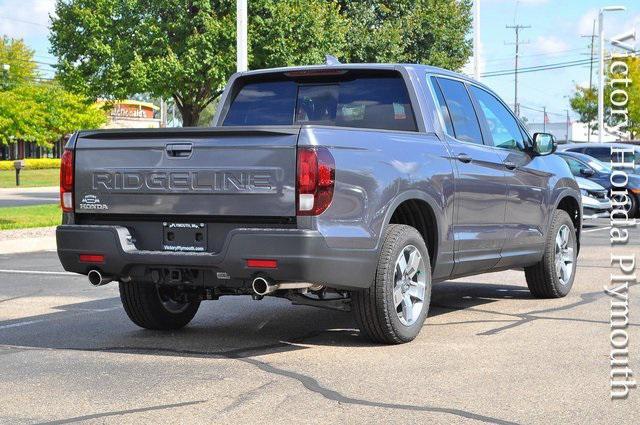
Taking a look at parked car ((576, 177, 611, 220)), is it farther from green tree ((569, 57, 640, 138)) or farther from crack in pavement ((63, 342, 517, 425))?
green tree ((569, 57, 640, 138))

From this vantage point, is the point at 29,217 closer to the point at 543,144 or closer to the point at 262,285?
the point at 543,144

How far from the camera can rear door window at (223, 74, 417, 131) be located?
8000 mm

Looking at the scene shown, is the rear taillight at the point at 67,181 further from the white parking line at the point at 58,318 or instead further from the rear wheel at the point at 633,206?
the rear wheel at the point at 633,206

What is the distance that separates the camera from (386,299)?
695 cm

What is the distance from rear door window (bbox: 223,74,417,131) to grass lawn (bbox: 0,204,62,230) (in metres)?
12.8

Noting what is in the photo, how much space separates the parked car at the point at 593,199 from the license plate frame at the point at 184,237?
1534 centimetres

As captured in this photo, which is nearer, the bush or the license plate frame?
the license plate frame

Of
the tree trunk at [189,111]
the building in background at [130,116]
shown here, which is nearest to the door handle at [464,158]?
the tree trunk at [189,111]

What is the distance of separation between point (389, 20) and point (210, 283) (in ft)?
99.6

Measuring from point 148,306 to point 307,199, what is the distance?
2.04 metres

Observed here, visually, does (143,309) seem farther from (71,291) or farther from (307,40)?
(307,40)

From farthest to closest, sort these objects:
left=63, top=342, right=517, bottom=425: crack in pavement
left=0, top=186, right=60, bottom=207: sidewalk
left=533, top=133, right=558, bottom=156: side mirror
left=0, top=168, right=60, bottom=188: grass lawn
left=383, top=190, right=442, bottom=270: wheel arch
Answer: left=0, top=168, right=60, bottom=188: grass lawn
left=0, top=186, right=60, bottom=207: sidewalk
left=533, top=133, right=558, bottom=156: side mirror
left=383, top=190, right=442, bottom=270: wheel arch
left=63, top=342, right=517, bottom=425: crack in pavement

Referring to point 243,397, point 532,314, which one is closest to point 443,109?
point 532,314

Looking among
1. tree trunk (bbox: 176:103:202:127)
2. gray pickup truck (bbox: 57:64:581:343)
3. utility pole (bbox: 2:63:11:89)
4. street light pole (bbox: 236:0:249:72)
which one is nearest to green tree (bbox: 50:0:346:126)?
tree trunk (bbox: 176:103:202:127)
